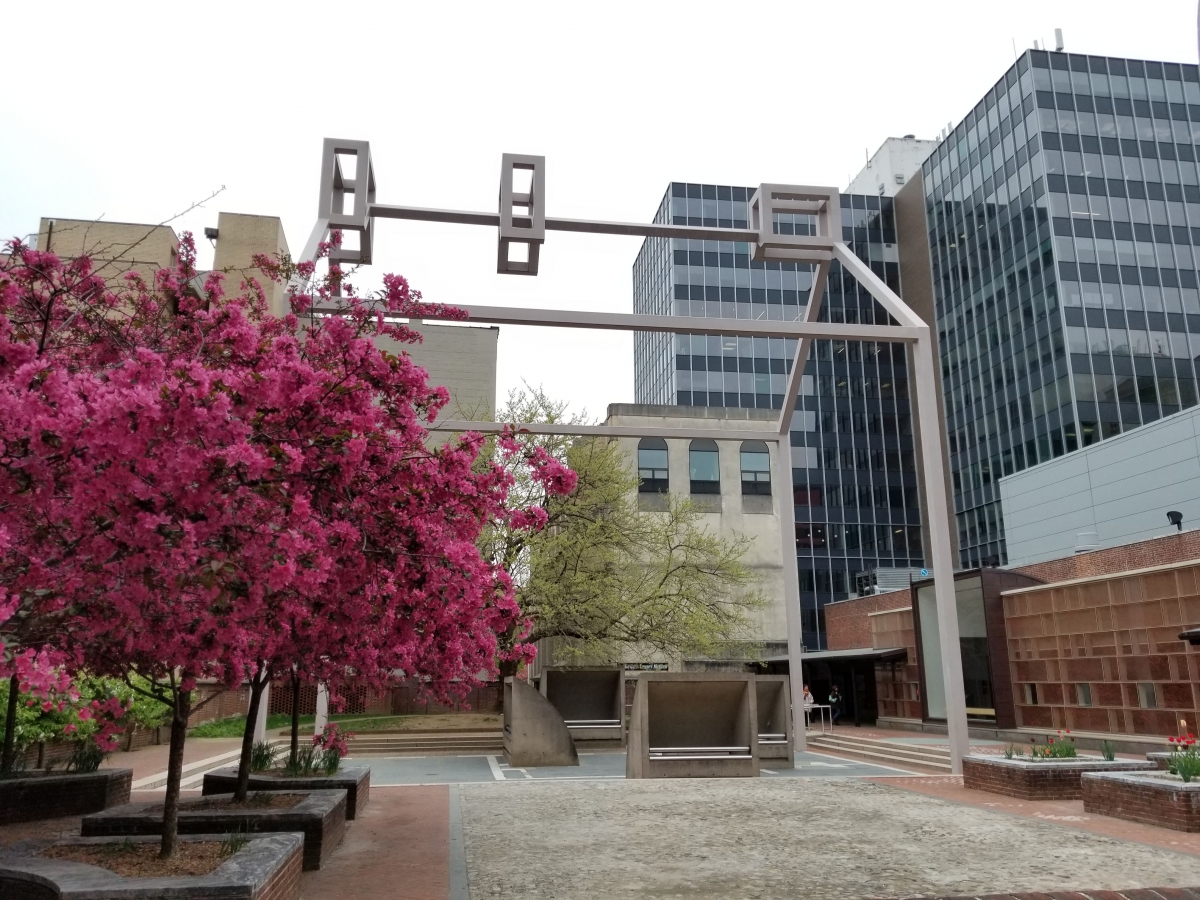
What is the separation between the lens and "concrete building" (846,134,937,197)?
7006 centimetres

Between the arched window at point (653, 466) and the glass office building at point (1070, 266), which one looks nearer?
the arched window at point (653, 466)

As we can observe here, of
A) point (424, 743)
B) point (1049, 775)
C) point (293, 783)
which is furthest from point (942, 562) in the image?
point (424, 743)

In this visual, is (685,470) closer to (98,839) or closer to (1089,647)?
(1089,647)

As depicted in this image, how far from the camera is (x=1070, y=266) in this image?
160 ft

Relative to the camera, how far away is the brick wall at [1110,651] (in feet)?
51.4

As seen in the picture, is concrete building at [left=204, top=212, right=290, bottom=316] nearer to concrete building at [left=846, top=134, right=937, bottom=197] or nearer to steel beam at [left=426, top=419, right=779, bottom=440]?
steel beam at [left=426, top=419, right=779, bottom=440]

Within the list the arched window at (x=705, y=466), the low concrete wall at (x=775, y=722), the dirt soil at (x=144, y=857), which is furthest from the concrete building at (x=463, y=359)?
the dirt soil at (x=144, y=857)

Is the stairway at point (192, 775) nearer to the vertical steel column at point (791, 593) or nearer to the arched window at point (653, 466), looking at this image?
the vertical steel column at point (791, 593)

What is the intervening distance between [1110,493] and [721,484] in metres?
14.5

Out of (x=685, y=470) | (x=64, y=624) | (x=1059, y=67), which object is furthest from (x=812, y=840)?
(x=1059, y=67)

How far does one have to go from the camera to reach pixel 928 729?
885 inches

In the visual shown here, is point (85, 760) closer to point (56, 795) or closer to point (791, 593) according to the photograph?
point (56, 795)

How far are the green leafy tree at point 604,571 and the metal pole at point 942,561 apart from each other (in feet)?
33.0

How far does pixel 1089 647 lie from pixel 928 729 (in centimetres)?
572
